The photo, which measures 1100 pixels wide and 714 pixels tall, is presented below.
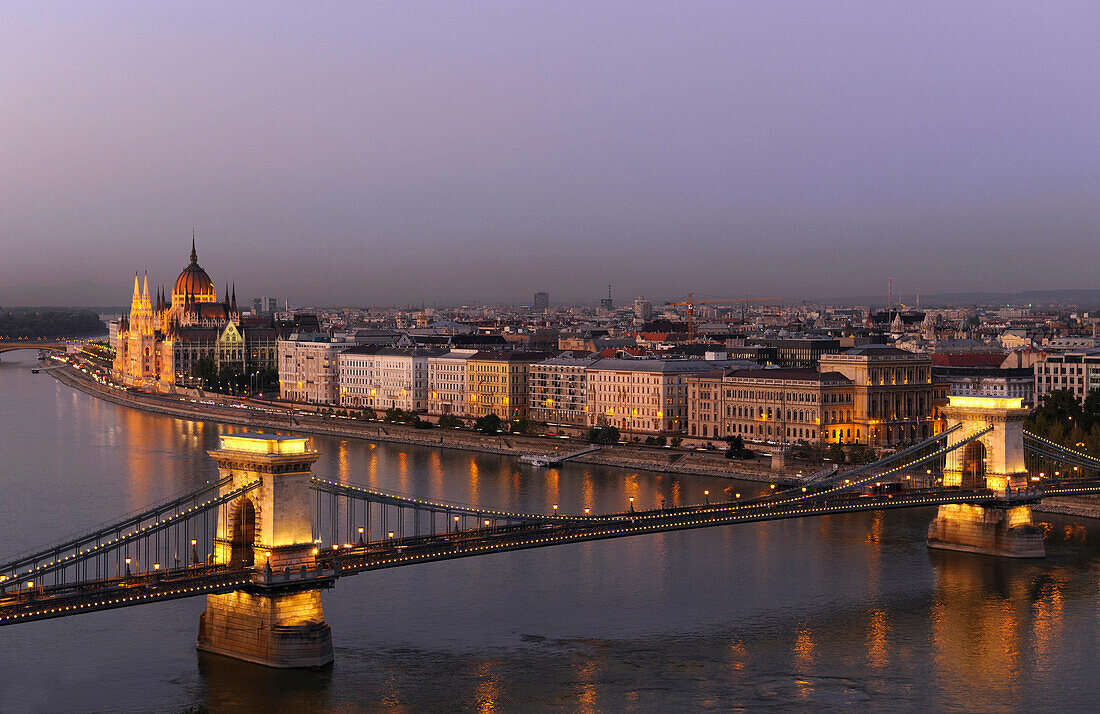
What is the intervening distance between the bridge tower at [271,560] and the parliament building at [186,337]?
64585 mm

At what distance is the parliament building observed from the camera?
9056 cm

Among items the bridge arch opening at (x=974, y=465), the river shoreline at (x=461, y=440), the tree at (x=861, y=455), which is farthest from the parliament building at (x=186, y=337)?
the bridge arch opening at (x=974, y=465)

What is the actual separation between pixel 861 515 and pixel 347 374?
130ft

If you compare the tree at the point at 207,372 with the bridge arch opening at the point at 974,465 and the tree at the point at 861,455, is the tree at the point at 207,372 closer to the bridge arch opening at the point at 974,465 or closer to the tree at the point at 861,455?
the tree at the point at 861,455

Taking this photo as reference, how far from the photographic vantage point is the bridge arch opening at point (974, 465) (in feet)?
107

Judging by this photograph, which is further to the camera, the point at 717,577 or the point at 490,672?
the point at 717,577

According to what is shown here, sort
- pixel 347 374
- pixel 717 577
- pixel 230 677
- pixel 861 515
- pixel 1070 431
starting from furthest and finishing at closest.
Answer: pixel 347 374, pixel 1070 431, pixel 861 515, pixel 717 577, pixel 230 677

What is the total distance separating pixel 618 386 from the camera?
54.9 metres

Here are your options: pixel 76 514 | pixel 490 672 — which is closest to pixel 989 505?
pixel 490 672

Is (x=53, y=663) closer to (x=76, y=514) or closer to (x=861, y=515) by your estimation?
(x=76, y=514)

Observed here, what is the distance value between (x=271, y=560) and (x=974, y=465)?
58.0ft

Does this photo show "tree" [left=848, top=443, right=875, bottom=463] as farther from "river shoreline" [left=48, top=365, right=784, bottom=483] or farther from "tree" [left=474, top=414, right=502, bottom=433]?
"tree" [left=474, top=414, right=502, bottom=433]

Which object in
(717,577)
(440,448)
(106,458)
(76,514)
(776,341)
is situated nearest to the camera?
(717,577)

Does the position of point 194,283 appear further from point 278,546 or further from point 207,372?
point 278,546
